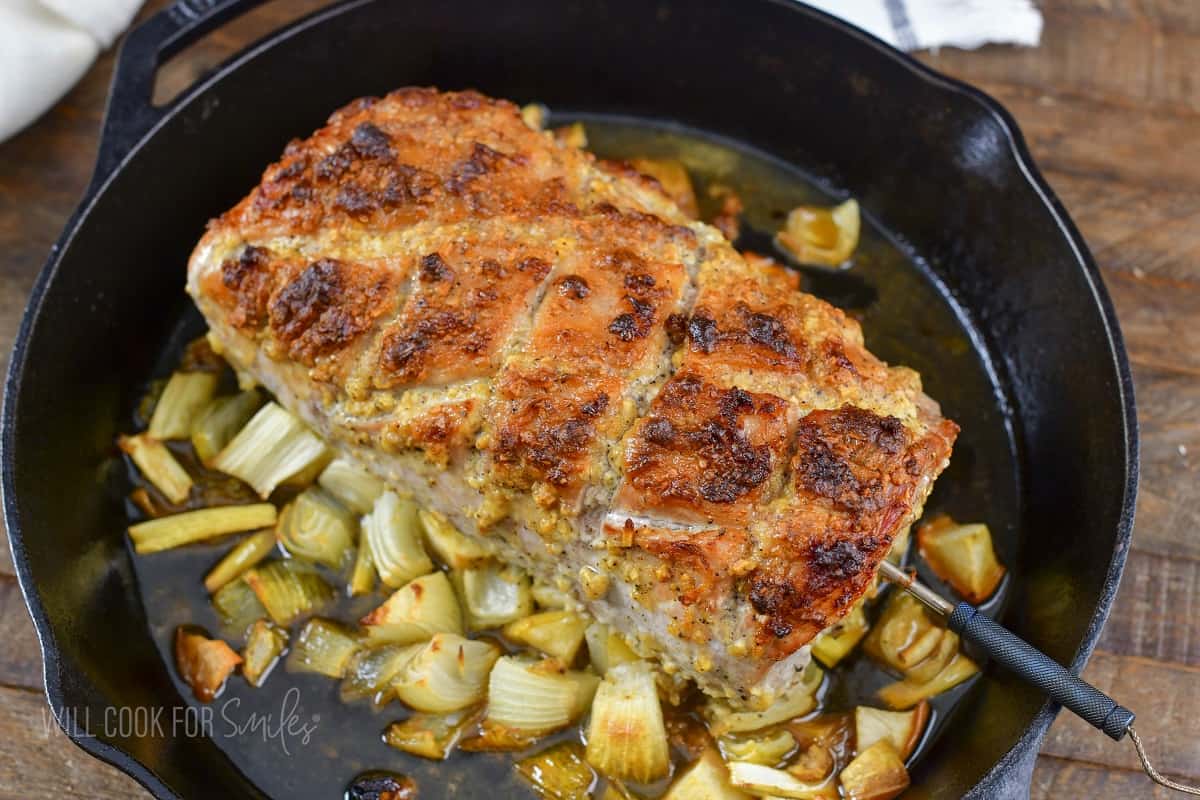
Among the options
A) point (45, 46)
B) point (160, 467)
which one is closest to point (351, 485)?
point (160, 467)

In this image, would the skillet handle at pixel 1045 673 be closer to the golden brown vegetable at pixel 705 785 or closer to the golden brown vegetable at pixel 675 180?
the golden brown vegetable at pixel 705 785

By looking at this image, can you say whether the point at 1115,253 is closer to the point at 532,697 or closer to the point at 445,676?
the point at 532,697

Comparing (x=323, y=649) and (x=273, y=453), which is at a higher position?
(x=273, y=453)

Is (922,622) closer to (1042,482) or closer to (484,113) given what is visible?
(1042,482)

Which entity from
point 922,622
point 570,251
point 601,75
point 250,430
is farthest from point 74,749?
point 601,75

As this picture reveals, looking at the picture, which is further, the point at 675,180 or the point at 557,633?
the point at 675,180

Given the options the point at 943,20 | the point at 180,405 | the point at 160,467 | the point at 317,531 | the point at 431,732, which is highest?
the point at 943,20

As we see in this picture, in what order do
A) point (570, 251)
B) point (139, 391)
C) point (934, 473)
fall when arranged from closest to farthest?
point (934, 473)
point (570, 251)
point (139, 391)
